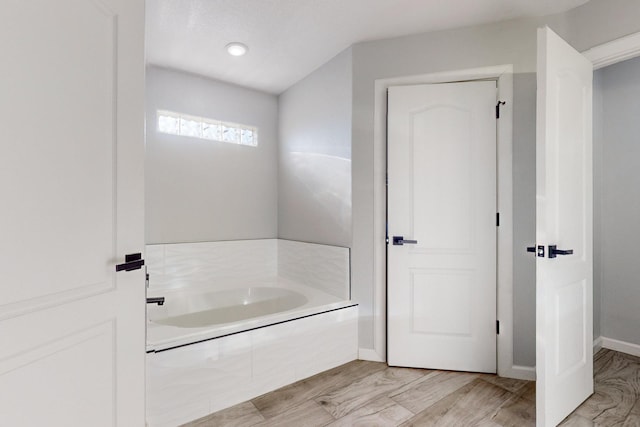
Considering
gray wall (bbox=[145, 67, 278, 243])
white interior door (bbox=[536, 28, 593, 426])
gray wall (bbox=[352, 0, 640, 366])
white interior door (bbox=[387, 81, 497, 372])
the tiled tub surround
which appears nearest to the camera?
white interior door (bbox=[536, 28, 593, 426])

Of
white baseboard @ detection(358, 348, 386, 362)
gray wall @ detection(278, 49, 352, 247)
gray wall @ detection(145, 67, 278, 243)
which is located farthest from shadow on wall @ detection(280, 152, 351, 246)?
white baseboard @ detection(358, 348, 386, 362)

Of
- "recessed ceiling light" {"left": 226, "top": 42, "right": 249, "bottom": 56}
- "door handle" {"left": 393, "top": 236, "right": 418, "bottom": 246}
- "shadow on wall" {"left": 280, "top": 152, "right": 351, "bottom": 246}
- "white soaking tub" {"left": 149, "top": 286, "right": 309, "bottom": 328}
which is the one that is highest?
"recessed ceiling light" {"left": 226, "top": 42, "right": 249, "bottom": 56}

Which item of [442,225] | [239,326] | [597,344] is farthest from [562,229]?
[239,326]

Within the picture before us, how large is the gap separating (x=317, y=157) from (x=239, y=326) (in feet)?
5.42

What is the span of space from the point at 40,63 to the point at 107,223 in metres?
0.51

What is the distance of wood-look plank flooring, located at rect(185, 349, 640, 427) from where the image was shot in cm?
174

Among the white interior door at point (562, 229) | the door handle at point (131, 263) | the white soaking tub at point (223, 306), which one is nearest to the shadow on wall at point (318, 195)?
the white soaking tub at point (223, 306)

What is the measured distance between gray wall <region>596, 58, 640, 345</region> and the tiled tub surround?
2.22 m

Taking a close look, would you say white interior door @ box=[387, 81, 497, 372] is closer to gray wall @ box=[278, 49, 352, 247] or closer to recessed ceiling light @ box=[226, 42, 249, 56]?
gray wall @ box=[278, 49, 352, 247]

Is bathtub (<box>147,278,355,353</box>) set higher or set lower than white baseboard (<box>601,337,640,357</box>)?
higher

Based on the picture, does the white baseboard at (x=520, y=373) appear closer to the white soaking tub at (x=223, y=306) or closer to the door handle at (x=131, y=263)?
the white soaking tub at (x=223, y=306)

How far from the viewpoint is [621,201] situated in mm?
2658

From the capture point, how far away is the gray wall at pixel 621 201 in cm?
259

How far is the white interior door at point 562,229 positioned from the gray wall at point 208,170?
2.52 metres
